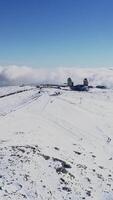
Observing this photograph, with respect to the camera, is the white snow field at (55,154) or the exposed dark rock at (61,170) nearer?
the white snow field at (55,154)

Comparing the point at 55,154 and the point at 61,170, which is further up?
the point at 55,154

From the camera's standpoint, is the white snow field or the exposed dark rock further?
the exposed dark rock

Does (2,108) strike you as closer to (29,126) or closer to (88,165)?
(29,126)

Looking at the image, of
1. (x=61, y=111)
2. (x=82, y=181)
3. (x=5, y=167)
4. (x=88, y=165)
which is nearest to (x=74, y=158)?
(x=88, y=165)

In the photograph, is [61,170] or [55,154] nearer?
[61,170]

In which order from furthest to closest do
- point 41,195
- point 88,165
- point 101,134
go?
point 101,134 → point 88,165 → point 41,195

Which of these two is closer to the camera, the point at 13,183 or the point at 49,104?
the point at 13,183

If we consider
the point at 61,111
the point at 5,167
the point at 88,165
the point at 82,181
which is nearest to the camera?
the point at 5,167

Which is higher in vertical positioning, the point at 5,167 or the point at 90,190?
the point at 5,167
